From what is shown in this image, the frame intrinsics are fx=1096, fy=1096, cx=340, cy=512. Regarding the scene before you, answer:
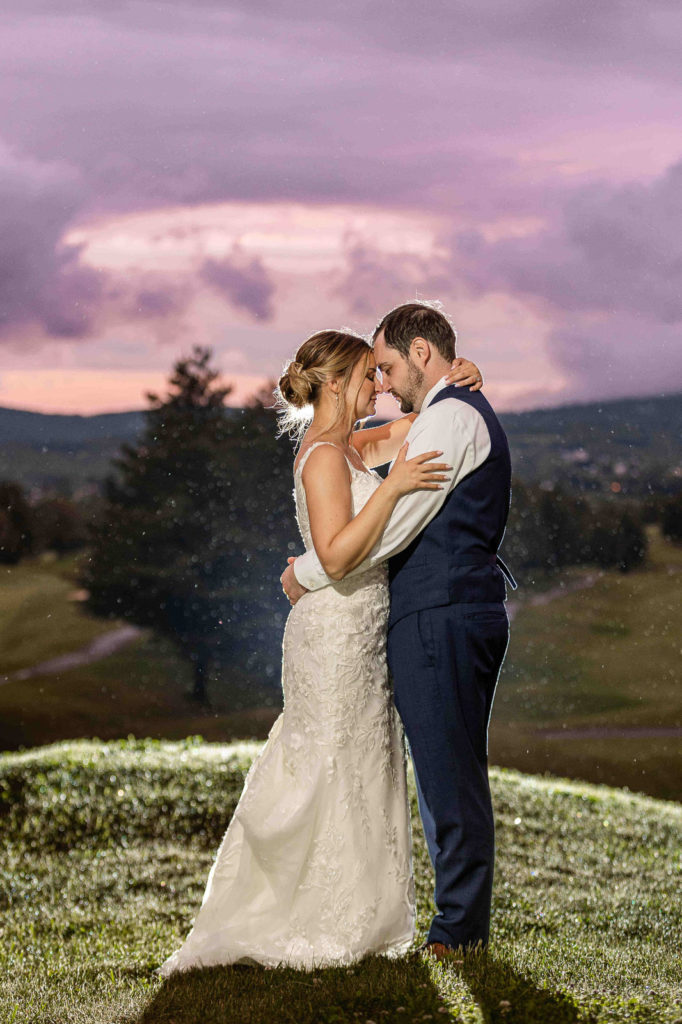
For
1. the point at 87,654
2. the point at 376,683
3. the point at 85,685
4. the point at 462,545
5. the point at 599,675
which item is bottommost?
the point at 599,675

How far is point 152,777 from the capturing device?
7.80m

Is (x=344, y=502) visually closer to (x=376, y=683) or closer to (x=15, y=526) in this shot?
(x=376, y=683)

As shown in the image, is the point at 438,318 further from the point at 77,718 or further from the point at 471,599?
the point at 77,718

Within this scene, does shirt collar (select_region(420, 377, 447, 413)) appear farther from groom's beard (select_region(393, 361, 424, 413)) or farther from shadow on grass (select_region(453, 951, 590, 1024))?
shadow on grass (select_region(453, 951, 590, 1024))

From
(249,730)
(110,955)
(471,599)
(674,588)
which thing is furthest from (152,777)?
(674,588)

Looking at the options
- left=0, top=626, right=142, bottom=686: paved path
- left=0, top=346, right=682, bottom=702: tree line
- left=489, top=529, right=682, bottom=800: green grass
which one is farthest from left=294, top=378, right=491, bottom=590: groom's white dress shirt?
left=0, top=626, right=142, bottom=686: paved path

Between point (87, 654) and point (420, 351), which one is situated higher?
point (420, 351)

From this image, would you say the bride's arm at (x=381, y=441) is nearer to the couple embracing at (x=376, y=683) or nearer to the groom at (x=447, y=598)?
the couple embracing at (x=376, y=683)

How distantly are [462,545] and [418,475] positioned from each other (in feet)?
1.01

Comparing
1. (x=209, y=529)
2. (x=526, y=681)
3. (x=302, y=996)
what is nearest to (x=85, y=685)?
(x=209, y=529)

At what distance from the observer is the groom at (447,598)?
3.64 metres

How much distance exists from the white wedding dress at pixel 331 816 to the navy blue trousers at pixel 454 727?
5.1 inches

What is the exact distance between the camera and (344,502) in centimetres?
371

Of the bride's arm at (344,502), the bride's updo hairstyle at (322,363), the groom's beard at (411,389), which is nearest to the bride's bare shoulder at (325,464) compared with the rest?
the bride's arm at (344,502)
